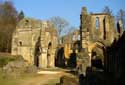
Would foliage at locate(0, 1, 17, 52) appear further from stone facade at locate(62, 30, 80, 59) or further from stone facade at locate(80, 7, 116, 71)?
stone facade at locate(80, 7, 116, 71)

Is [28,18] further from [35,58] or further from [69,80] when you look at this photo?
[69,80]

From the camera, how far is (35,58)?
45.6m

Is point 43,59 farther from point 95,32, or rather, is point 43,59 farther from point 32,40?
point 95,32

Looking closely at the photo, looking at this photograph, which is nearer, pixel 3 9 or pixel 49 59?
pixel 49 59

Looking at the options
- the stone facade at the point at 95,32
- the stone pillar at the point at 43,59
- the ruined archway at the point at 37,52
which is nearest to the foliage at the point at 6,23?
the ruined archway at the point at 37,52

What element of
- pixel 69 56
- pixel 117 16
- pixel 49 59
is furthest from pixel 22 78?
pixel 117 16

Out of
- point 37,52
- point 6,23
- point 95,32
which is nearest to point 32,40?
point 37,52

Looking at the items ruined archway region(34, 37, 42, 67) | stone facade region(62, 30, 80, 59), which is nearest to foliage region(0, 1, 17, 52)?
stone facade region(62, 30, 80, 59)

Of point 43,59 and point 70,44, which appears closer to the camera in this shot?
point 43,59

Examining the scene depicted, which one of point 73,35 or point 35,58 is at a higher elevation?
point 73,35

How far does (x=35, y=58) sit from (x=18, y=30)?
5.01 metres

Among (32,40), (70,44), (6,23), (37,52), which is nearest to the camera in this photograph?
Answer: (37,52)

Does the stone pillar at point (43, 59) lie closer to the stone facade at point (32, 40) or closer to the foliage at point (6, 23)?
the stone facade at point (32, 40)

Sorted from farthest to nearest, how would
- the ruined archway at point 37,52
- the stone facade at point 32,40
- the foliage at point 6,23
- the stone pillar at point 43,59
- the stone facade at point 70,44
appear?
the foliage at point 6,23, the stone facade at point 70,44, the stone facade at point 32,40, the ruined archway at point 37,52, the stone pillar at point 43,59
